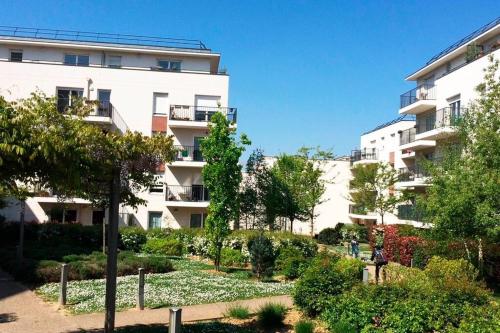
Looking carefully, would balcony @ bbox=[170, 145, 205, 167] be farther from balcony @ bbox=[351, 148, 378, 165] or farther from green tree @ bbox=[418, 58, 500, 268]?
balcony @ bbox=[351, 148, 378, 165]

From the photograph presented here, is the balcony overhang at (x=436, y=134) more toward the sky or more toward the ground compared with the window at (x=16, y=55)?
more toward the ground

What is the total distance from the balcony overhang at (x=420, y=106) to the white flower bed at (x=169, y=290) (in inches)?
781

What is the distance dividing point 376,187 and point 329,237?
6.59 metres

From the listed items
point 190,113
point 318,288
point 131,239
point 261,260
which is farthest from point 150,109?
point 318,288

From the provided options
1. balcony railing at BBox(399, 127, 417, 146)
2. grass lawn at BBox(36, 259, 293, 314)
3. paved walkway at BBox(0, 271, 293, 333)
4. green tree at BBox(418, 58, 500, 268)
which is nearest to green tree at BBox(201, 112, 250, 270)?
grass lawn at BBox(36, 259, 293, 314)

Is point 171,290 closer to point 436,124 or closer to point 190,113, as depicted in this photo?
point 190,113

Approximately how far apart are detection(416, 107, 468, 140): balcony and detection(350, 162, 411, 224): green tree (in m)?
8.30

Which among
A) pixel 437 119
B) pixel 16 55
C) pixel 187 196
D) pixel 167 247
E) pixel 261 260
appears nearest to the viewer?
pixel 261 260

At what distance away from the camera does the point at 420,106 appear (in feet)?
107

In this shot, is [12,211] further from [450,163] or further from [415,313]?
[415,313]

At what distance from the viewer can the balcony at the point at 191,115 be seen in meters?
32.0

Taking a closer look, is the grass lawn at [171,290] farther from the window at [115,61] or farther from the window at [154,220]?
the window at [115,61]

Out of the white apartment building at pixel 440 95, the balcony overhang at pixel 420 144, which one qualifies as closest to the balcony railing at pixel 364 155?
the white apartment building at pixel 440 95

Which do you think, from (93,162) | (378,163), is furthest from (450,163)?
(378,163)
